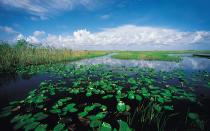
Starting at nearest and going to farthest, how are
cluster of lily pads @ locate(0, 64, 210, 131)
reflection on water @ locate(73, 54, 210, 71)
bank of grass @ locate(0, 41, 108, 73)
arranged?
cluster of lily pads @ locate(0, 64, 210, 131) < bank of grass @ locate(0, 41, 108, 73) < reflection on water @ locate(73, 54, 210, 71)

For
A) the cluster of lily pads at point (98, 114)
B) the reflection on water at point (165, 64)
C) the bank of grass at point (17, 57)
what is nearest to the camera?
the cluster of lily pads at point (98, 114)

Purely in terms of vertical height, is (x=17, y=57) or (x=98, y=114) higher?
(x=17, y=57)

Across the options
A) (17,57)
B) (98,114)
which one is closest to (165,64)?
(98,114)

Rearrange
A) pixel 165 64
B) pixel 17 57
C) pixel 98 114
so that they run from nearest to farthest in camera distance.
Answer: pixel 98 114 → pixel 17 57 → pixel 165 64

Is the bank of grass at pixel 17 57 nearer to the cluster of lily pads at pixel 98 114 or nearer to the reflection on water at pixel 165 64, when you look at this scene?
the reflection on water at pixel 165 64

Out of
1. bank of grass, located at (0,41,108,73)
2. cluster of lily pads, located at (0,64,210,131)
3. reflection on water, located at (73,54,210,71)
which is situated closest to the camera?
cluster of lily pads, located at (0,64,210,131)

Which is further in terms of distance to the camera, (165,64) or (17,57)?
(165,64)

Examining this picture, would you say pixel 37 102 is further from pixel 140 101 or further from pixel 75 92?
pixel 140 101

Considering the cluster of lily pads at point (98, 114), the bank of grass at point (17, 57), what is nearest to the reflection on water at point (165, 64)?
the bank of grass at point (17, 57)

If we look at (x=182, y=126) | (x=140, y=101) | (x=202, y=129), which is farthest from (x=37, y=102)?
(x=202, y=129)

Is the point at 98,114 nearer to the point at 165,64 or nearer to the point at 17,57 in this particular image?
the point at 17,57

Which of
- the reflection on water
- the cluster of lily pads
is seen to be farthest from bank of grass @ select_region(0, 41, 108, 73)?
the cluster of lily pads

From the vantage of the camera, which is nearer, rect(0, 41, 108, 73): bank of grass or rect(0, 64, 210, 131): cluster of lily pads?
rect(0, 64, 210, 131): cluster of lily pads

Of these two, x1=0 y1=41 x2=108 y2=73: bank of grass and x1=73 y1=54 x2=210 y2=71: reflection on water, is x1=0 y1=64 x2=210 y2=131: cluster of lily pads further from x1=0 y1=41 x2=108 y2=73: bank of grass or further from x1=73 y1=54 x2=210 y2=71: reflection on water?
x1=73 y1=54 x2=210 y2=71: reflection on water
